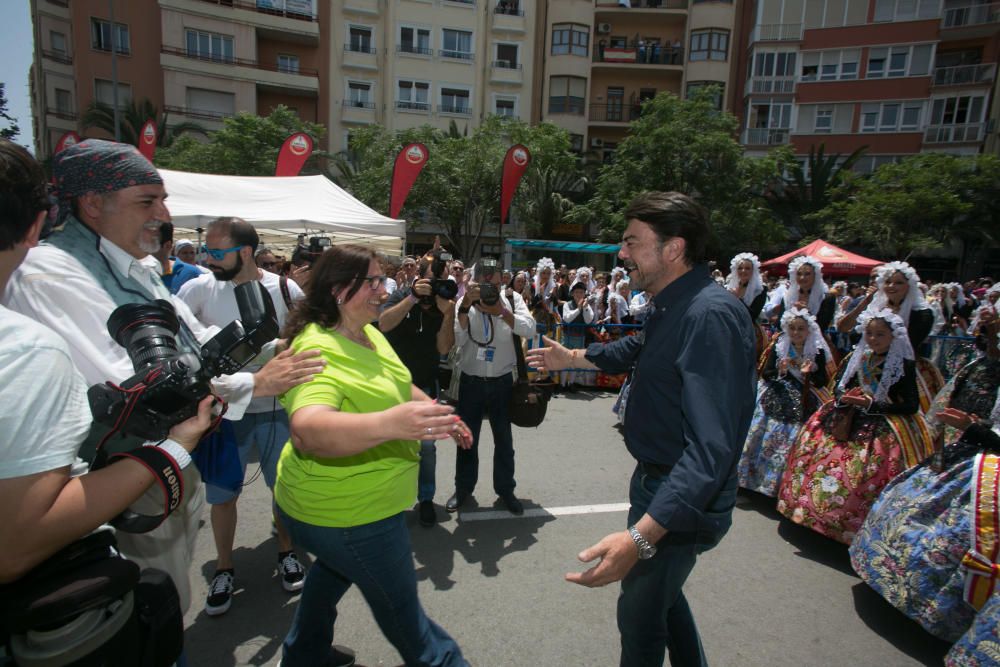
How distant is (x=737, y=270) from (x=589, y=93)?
30.7 meters

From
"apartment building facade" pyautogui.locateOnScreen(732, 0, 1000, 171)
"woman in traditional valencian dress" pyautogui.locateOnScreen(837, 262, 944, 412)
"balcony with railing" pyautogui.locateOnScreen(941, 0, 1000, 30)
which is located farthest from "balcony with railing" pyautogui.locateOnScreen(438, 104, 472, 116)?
"woman in traditional valencian dress" pyautogui.locateOnScreen(837, 262, 944, 412)

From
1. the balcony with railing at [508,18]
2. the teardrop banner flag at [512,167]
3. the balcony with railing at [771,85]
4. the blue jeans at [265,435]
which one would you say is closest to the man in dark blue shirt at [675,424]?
the blue jeans at [265,435]

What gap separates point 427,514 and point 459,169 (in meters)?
23.6

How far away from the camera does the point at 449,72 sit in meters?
31.7

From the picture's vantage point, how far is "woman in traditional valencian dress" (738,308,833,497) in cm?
454

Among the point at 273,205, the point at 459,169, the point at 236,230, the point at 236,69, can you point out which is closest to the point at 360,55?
the point at 236,69

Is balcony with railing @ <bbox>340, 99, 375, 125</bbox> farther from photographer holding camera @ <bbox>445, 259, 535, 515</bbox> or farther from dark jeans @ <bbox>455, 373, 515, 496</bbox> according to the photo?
dark jeans @ <bbox>455, 373, 515, 496</bbox>

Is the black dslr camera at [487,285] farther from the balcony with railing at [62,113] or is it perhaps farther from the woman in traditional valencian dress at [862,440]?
the balcony with railing at [62,113]

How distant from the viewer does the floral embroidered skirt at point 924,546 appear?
2.71 m

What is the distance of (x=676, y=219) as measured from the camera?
2.04 m

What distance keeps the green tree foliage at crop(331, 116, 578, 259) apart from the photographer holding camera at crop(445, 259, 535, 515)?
21.4 metres

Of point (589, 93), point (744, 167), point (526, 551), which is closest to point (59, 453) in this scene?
point (526, 551)

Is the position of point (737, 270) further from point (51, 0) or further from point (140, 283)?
point (51, 0)

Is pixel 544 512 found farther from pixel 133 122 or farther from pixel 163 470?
pixel 133 122
